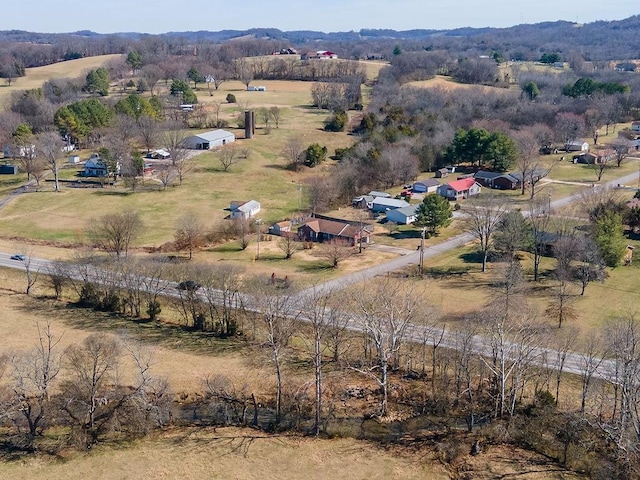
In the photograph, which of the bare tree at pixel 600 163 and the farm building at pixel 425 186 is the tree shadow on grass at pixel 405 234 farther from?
the bare tree at pixel 600 163

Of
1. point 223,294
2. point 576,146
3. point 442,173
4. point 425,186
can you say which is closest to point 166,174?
point 425,186

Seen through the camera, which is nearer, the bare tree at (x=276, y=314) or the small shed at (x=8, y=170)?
the bare tree at (x=276, y=314)

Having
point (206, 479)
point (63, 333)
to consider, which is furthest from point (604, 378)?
point (63, 333)

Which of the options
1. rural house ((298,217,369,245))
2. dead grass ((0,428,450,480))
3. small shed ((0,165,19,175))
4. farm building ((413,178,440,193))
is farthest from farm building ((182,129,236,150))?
dead grass ((0,428,450,480))

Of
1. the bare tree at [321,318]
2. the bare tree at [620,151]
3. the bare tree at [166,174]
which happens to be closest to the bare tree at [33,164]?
the bare tree at [166,174]

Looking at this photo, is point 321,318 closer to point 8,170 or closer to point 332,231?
point 332,231

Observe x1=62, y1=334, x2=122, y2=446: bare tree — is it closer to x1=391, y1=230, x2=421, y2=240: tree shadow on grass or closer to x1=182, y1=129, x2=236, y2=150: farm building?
x1=391, y1=230, x2=421, y2=240: tree shadow on grass

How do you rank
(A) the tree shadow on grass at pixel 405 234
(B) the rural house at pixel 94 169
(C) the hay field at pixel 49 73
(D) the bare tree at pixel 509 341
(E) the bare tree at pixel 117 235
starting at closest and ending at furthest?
1. (D) the bare tree at pixel 509 341
2. (E) the bare tree at pixel 117 235
3. (A) the tree shadow on grass at pixel 405 234
4. (B) the rural house at pixel 94 169
5. (C) the hay field at pixel 49 73
